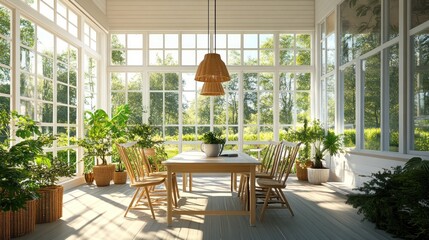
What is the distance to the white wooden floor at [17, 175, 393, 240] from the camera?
3.80 metres

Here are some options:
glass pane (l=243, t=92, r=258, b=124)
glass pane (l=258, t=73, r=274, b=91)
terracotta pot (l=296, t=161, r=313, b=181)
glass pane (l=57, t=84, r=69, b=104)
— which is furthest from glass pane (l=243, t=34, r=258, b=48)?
glass pane (l=57, t=84, r=69, b=104)

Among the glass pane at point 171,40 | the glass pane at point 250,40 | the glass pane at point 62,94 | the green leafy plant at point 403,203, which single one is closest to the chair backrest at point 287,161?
the green leafy plant at point 403,203

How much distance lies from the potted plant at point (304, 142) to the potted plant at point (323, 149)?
0.13 m

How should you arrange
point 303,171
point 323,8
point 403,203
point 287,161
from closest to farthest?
point 403,203 → point 287,161 → point 303,171 → point 323,8

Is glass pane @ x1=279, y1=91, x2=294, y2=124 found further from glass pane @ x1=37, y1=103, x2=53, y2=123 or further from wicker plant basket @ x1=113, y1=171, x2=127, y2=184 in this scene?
glass pane @ x1=37, y1=103, x2=53, y2=123

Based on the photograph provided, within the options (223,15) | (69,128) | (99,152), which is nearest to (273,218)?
(99,152)

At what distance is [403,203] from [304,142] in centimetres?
417

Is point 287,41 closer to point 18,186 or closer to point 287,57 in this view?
point 287,57

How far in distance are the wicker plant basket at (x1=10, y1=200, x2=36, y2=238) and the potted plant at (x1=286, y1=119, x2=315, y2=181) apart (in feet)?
18.0

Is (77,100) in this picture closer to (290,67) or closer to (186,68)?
(186,68)

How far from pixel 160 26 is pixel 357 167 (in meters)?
5.53

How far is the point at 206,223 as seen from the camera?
429 cm

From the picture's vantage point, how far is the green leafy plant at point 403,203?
3406mm

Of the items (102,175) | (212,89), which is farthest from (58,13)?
(212,89)
